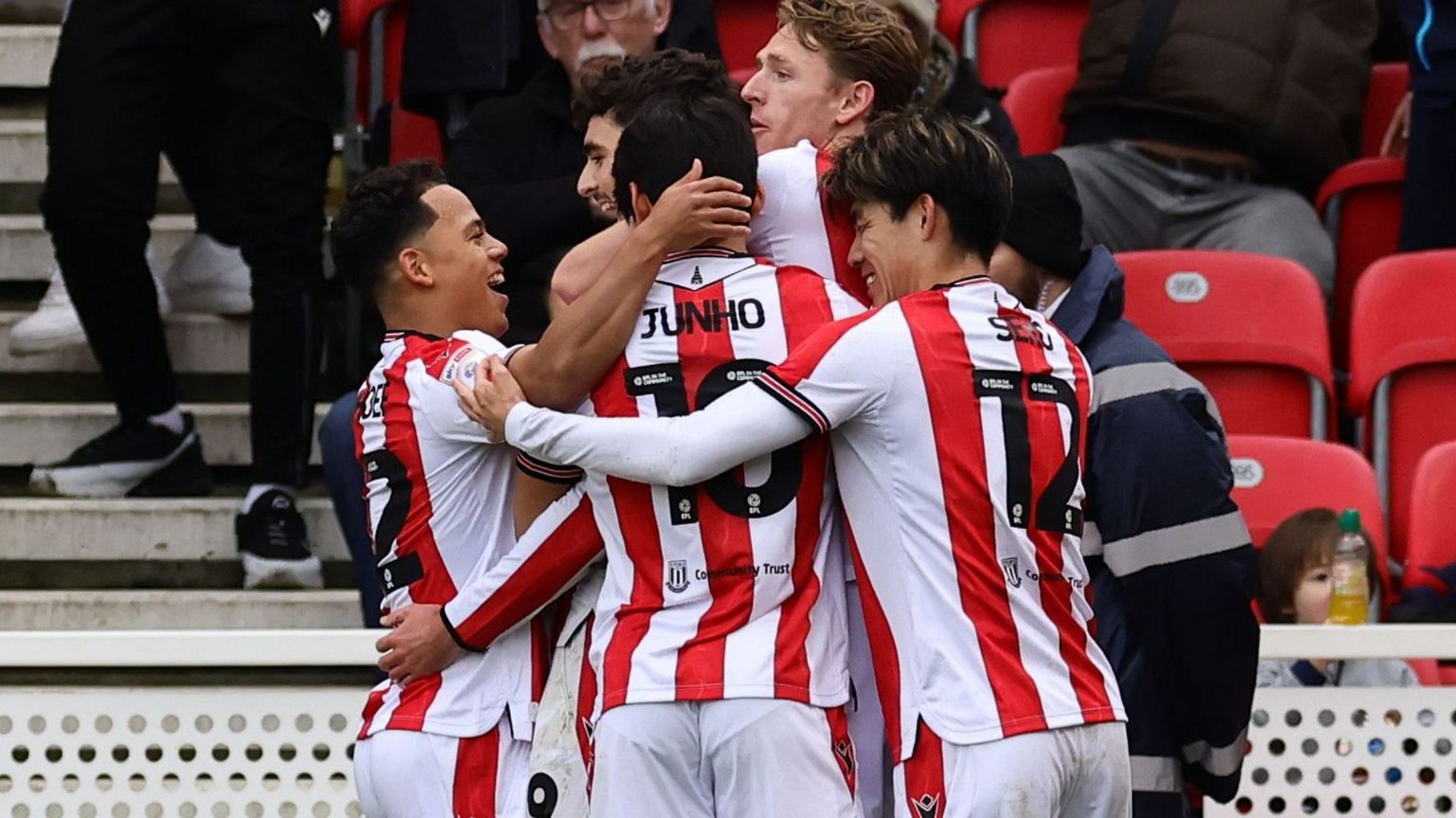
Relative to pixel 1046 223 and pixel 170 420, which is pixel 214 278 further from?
pixel 1046 223

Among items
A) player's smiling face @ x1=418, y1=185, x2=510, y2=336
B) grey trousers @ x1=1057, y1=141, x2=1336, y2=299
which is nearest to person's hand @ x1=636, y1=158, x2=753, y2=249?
Result: player's smiling face @ x1=418, y1=185, x2=510, y2=336

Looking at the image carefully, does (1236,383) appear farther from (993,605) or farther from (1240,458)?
(993,605)

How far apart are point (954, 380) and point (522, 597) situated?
2.23 ft

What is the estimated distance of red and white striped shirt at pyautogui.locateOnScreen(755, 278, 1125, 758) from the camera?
2979 millimetres

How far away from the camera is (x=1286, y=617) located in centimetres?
476

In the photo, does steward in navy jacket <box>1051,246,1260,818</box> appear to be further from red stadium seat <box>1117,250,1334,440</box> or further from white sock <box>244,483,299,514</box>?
white sock <box>244,483,299,514</box>

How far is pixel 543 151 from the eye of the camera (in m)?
5.23

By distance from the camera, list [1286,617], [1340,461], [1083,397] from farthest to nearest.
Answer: [1340,461] < [1286,617] < [1083,397]

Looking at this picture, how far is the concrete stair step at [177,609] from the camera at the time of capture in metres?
5.21

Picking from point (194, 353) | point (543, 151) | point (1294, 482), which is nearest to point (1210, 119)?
point (1294, 482)

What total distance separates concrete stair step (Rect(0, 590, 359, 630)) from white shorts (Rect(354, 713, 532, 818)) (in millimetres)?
1913

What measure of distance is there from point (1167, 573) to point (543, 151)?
220 cm

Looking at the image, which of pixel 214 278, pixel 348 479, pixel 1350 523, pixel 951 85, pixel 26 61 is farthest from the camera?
pixel 26 61

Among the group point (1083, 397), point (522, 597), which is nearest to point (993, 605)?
point (1083, 397)
